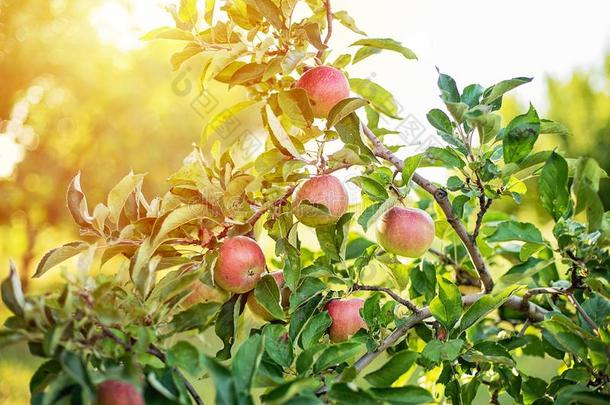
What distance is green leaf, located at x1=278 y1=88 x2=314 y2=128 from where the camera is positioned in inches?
33.5

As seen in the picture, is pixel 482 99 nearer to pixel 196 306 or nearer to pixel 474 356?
pixel 474 356

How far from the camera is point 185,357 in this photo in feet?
2.18

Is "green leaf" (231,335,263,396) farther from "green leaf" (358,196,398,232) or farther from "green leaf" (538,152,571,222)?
"green leaf" (538,152,571,222)

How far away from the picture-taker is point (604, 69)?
11.9 meters

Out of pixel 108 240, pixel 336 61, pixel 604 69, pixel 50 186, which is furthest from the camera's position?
pixel 604 69

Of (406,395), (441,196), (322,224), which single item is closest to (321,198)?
(322,224)

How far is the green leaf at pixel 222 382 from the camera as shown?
63 centimetres

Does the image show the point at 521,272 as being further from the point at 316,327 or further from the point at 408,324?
the point at 316,327

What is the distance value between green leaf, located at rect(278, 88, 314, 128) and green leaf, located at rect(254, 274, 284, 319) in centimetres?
21

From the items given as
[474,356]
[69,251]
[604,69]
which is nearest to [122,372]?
[69,251]

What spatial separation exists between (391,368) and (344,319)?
180mm

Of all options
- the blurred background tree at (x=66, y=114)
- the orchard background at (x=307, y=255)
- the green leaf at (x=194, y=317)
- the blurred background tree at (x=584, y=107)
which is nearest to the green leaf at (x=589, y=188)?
the orchard background at (x=307, y=255)

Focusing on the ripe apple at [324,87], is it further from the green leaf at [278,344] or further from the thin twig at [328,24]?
the green leaf at [278,344]

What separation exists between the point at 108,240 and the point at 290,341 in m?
0.27
